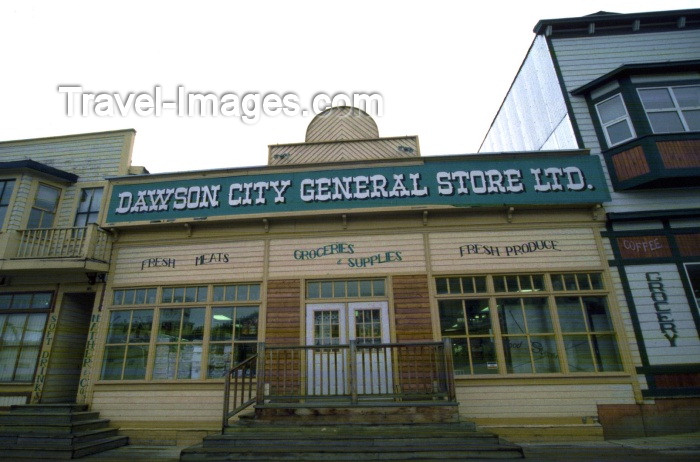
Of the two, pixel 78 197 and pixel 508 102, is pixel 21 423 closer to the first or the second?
pixel 78 197

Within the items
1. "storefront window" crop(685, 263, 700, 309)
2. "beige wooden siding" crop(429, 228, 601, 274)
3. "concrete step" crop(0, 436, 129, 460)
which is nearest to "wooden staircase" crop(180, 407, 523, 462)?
"concrete step" crop(0, 436, 129, 460)

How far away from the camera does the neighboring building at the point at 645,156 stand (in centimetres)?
806

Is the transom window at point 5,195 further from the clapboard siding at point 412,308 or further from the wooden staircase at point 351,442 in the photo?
the clapboard siding at point 412,308

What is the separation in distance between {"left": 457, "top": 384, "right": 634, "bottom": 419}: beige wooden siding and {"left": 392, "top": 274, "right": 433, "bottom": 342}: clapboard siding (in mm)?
1603

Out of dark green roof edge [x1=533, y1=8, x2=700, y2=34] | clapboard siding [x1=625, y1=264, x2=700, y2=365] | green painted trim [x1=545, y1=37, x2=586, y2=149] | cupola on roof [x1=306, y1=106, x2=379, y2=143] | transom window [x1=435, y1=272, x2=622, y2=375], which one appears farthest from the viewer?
cupola on roof [x1=306, y1=106, x2=379, y2=143]

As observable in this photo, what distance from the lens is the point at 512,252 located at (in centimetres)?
919

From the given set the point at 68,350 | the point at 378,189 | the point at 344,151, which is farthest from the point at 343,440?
the point at 344,151

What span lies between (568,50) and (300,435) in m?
12.8

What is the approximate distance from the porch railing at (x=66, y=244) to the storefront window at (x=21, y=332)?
1241 millimetres

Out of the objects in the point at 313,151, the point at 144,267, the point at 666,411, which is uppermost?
the point at 313,151

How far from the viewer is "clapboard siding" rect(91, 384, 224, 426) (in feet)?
28.3

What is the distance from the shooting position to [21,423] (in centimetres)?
800

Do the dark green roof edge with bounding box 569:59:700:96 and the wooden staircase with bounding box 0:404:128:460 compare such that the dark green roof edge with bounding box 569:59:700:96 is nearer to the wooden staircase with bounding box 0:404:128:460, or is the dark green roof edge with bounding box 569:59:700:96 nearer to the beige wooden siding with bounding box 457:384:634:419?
the beige wooden siding with bounding box 457:384:634:419

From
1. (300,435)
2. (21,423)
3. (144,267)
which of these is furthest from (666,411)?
(21,423)
